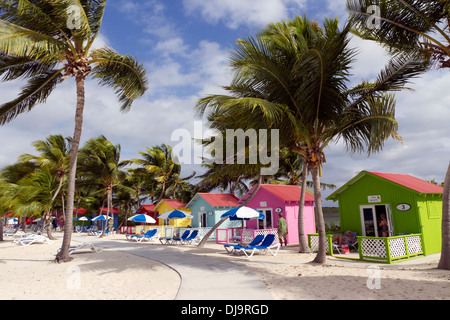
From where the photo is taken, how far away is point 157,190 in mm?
38969

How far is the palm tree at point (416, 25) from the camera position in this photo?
8.00m

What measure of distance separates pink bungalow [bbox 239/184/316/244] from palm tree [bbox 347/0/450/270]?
32.3ft

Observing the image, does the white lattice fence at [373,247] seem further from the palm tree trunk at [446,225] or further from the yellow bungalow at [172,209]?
the yellow bungalow at [172,209]

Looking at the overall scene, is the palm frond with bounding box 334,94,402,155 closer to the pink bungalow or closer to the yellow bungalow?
the pink bungalow

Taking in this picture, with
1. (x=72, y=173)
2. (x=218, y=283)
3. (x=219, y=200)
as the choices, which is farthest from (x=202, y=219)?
(x=218, y=283)

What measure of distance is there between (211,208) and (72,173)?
14.0 metres

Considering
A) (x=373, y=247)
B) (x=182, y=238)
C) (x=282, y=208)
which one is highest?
(x=282, y=208)

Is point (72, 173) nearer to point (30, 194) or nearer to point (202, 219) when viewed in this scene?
point (30, 194)

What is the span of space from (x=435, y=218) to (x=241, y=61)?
35.5 ft

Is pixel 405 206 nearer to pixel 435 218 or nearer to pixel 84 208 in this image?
pixel 435 218

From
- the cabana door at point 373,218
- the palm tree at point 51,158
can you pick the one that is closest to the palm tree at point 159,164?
the palm tree at point 51,158

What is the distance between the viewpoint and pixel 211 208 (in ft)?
78.4

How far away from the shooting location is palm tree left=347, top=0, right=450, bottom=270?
8000mm
